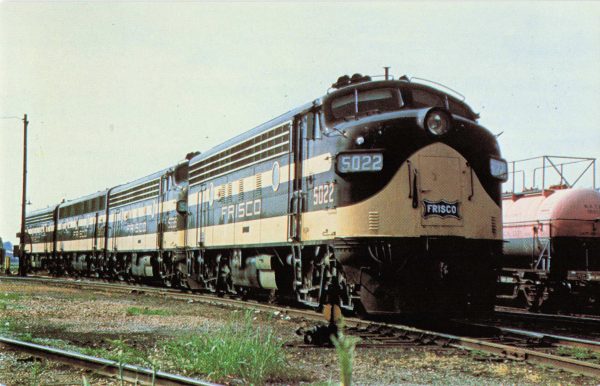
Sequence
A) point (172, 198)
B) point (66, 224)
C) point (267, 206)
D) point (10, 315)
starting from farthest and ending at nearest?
1. point (66, 224)
2. point (172, 198)
3. point (267, 206)
4. point (10, 315)

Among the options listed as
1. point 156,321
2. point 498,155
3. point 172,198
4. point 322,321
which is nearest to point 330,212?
point 322,321

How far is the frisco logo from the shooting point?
→ 1002 centimetres

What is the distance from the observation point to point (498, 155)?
11031 millimetres

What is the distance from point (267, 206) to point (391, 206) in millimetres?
4024

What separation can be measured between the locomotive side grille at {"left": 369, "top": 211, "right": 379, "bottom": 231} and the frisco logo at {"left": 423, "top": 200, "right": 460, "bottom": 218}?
0.72 m

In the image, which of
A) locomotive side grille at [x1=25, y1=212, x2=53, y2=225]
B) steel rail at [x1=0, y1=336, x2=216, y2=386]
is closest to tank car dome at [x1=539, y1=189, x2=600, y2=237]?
steel rail at [x1=0, y1=336, x2=216, y2=386]

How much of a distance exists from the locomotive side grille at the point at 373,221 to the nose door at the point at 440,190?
0.67 m

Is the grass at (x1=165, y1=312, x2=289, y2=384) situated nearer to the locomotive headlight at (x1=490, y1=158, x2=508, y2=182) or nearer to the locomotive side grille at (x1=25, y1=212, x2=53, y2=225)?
Result: the locomotive headlight at (x1=490, y1=158, x2=508, y2=182)

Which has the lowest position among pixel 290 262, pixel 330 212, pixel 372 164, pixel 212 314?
pixel 212 314

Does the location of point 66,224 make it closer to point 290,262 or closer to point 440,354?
point 290,262

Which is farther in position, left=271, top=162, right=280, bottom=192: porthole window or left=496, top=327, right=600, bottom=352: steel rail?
left=271, top=162, right=280, bottom=192: porthole window

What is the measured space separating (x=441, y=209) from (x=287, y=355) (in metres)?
3.59

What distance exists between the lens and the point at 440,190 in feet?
33.2

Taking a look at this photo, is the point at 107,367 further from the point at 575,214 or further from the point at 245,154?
the point at 575,214
